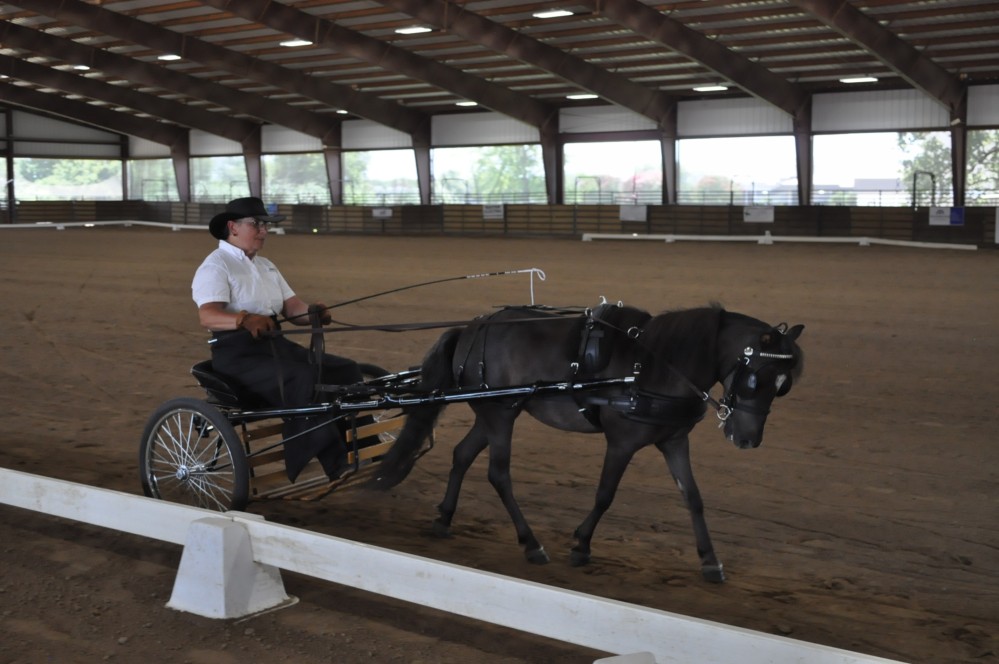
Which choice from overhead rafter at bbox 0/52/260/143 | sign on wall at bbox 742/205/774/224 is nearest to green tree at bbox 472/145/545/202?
sign on wall at bbox 742/205/774/224

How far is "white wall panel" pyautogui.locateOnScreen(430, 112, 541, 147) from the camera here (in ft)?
119

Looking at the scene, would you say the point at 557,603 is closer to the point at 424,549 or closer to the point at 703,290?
the point at 424,549

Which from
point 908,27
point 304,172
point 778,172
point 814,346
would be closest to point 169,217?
point 304,172

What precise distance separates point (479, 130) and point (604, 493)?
3398cm

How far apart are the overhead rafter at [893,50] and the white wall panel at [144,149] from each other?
34.3 meters

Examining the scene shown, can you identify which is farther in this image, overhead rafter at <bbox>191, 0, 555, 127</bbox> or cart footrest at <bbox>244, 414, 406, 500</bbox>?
overhead rafter at <bbox>191, 0, 555, 127</bbox>

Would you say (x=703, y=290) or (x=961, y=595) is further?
(x=703, y=290)

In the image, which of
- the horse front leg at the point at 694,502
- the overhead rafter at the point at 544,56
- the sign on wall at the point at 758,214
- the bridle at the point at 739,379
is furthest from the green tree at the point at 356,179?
the bridle at the point at 739,379

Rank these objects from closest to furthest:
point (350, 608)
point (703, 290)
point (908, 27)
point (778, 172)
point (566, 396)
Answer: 1. point (350, 608)
2. point (566, 396)
3. point (703, 290)
4. point (908, 27)
5. point (778, 172)

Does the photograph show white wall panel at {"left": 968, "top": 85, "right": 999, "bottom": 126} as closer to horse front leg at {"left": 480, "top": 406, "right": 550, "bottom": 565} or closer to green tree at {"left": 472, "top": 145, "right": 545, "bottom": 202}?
green tree at {"left": 472, "top": 145, "right": 545, "bottom": 202}

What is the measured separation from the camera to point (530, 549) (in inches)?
177

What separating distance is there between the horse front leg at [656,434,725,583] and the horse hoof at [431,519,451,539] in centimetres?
115

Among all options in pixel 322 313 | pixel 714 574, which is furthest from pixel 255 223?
pixel 714 574

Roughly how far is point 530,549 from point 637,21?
805 inches
